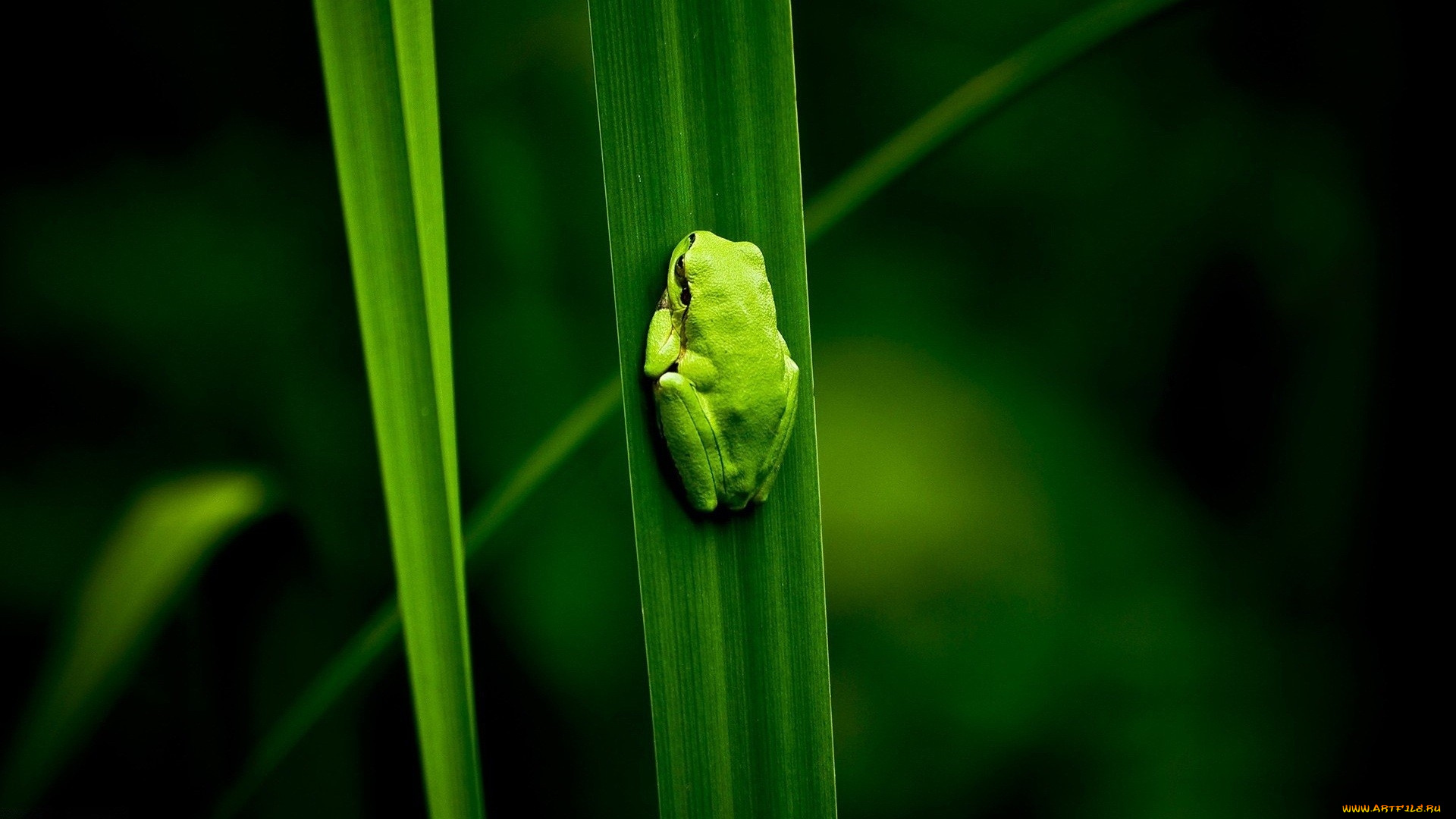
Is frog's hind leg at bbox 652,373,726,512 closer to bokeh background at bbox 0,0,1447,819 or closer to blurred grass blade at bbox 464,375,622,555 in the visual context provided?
blurred grass blade at bbox 464,375,622,555

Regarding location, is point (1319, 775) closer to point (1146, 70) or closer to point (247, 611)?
point (1146, 70)

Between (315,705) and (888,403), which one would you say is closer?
(315,705)

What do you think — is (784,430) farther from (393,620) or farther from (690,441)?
(393,620)

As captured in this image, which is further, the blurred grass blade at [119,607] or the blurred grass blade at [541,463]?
the blurred grass blade at [541,463]

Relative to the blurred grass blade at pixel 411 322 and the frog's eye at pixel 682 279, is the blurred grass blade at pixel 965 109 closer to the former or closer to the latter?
the frog's eye at pixel 682 279

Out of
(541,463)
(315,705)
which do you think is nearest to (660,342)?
(541,463)

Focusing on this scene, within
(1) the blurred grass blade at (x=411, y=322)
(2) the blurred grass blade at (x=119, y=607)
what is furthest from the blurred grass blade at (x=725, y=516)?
(2) the blurred grass blade at (x=119, y=607)

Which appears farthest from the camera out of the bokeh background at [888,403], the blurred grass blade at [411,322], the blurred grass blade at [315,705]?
the bokeh background at [888,403]
